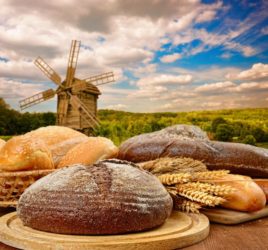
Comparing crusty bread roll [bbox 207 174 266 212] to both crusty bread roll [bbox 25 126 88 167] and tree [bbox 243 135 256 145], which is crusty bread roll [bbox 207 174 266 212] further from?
tree [bbox 243 135 256 145]

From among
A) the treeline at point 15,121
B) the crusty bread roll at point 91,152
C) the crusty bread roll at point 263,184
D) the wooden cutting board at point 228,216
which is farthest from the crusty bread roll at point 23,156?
the treeline at point 15,121

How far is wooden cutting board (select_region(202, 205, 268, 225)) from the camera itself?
7.12 feet

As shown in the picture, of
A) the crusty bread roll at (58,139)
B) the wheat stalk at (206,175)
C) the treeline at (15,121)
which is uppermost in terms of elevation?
the crusty bread roll at (58,139)

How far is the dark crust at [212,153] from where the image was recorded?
254 cm

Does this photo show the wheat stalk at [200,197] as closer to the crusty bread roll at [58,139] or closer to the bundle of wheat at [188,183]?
the bundle of wheat at [188,183]

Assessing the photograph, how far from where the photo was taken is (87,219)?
65.1 inches

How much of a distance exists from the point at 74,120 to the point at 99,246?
17.6 metres

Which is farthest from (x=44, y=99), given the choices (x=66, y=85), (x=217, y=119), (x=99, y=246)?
(x=99, y=246)

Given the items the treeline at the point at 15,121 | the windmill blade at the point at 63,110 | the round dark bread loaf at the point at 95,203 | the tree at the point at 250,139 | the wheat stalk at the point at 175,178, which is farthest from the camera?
the windmill blade at the point at 63,110

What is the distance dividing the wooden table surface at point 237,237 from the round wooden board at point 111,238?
0.16ft

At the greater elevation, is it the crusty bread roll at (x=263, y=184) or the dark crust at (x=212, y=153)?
the dark crust at (x=212, y=153)

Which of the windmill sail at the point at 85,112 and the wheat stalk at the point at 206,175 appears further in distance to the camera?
the windmill sail at the point at 85,112

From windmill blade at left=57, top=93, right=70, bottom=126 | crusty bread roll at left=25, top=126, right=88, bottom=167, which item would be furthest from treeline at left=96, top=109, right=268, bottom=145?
windmill blade at left=57, top=93, right=70, bottom=126

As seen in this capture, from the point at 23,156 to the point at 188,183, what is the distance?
1.04 m
